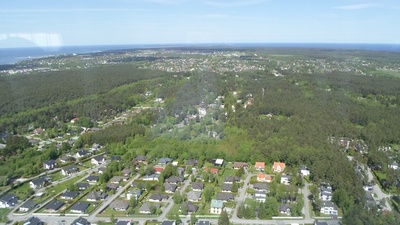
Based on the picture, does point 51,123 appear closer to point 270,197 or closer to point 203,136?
point 203,136

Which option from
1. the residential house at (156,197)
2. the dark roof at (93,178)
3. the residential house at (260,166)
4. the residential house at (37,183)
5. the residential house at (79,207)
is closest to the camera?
the residential house at (79,207)

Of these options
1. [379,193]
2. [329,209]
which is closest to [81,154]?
[329,209]

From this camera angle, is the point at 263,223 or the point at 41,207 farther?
the point at 41,207

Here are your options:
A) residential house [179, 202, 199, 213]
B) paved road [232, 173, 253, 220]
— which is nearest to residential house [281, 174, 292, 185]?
paved road [232, 173, 253, 220]

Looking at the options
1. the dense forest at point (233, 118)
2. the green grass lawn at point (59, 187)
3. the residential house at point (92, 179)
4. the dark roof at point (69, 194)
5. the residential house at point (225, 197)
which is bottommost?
the green grass lawn at point (59, 187)

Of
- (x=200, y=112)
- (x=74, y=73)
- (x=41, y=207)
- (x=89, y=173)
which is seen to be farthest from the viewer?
(x=74, y=73)

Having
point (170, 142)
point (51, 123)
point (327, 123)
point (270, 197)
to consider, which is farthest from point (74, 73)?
point (270, 197)

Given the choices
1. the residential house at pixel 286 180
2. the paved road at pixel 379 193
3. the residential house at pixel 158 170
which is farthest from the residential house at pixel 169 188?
the paved road at pixel 379 193

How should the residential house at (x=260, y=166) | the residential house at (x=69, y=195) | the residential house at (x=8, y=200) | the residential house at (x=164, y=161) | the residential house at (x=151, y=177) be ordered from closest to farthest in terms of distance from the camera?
the residential house at (x=8, y=200) → the residential house at (x=69, y=195) → the residential house at (x=151, y=177) → the residential house at (x=260, y=166) → the residential house at (x=164, y=161)

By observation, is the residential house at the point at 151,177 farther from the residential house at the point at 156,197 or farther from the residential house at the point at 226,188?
the residential house at the point at 226,188
